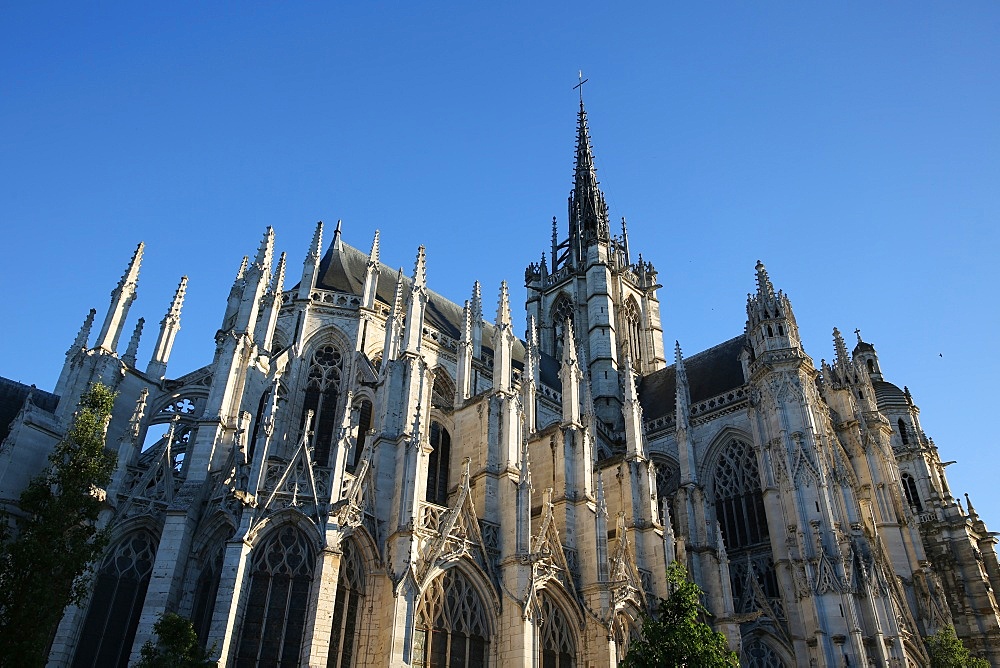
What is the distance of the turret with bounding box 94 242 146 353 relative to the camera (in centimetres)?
1866

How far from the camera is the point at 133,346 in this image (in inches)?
781

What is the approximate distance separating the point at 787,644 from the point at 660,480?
28.7 feet

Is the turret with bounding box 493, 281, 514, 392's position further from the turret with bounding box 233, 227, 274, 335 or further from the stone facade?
the turret with bounding box 233, 227, 274, 335

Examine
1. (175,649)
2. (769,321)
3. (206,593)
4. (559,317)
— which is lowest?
(175,649)

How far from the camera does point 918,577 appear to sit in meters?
25.3

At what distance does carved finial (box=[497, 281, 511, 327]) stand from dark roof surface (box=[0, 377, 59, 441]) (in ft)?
38.6

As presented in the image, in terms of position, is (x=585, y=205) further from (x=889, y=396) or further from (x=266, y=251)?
(x=266, y=251)

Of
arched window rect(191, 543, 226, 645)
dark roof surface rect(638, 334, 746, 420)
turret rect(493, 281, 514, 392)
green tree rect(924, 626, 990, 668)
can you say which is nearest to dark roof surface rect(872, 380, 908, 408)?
dark roof surface rect(638, 334, 746, 420)

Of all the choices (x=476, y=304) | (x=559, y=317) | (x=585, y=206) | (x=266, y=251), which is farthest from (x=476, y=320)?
(x=585, y=206)

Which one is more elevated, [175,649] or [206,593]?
[206,593]

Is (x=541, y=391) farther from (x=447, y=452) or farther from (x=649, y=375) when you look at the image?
(x=649, y=375)

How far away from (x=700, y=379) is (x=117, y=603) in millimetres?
24392

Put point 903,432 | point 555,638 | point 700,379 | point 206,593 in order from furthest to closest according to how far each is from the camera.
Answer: point 903,432 → point 700,379 → point 555,638 → point 206,593

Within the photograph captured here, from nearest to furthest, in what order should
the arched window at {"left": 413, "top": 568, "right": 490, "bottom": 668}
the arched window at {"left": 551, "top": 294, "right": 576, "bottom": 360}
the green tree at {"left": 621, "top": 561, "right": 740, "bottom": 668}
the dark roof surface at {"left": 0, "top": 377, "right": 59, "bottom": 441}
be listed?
1. the green tree at {"left": 621, "top": 561, "right": 740, "bottom": 668}
2. the arched window at {"left": 413, "top": 568, "right": 490, "bottom": 668}
3. the dark roof surface at {"left": 0, "top": 377, "right": 59, "bottom": 441}
4. the arched window at {"left": 551, "top": 294, "right": 576, "bottom": 360}
